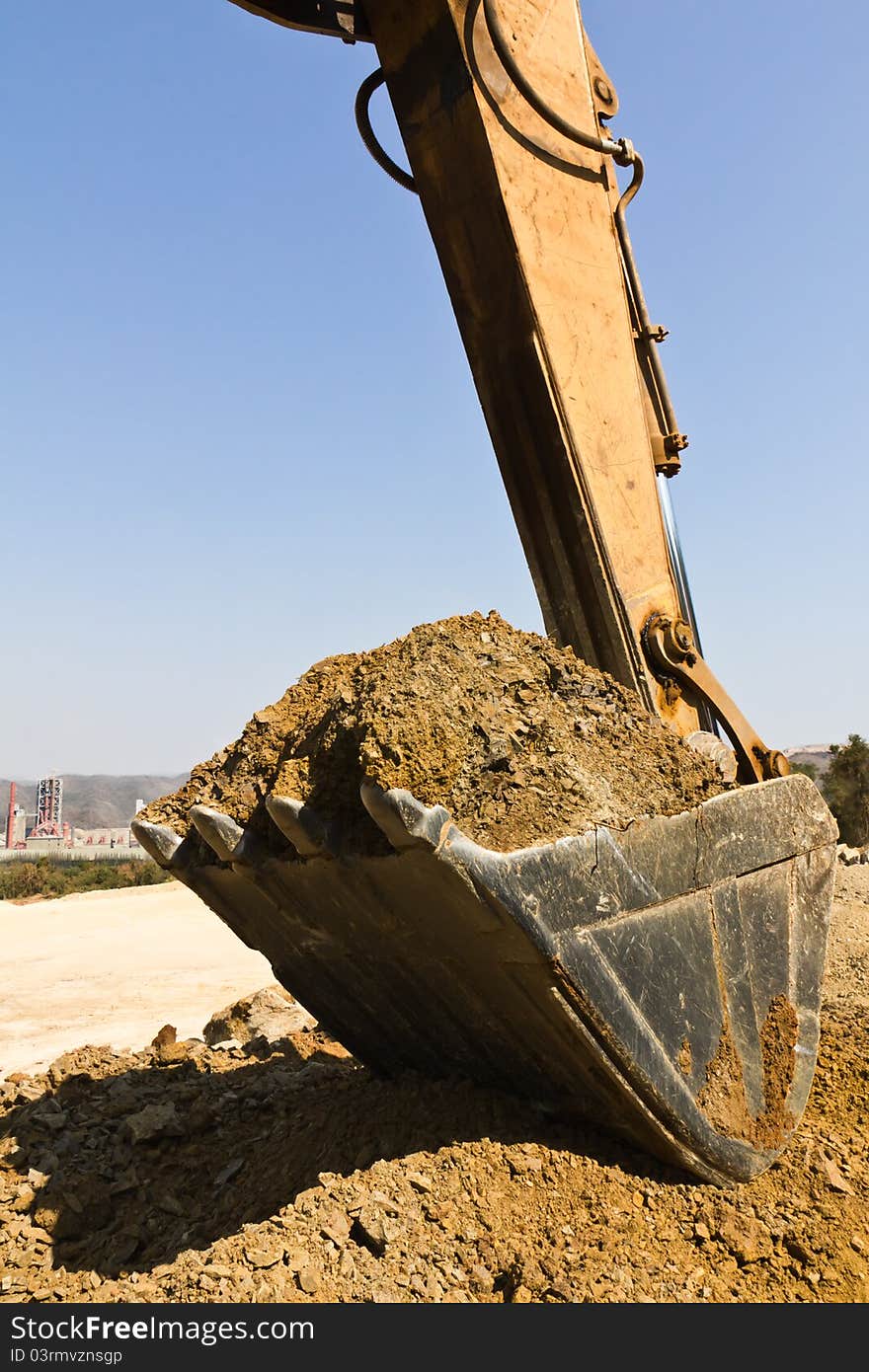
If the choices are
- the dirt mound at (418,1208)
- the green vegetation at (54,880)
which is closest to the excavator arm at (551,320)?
the dirt mound at (418,1208)

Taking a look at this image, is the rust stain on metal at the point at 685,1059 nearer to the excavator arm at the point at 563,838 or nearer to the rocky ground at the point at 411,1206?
the excavator arm at the point at 563,838

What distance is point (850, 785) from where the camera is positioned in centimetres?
2273

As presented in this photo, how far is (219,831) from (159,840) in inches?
15.4

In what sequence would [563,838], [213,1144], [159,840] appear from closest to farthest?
[563,838] → [159,840] → [213,1144]

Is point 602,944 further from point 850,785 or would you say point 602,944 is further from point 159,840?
point 850,785

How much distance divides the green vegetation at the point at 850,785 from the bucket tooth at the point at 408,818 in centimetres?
2150

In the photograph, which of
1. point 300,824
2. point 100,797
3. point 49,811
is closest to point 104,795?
point 100,797

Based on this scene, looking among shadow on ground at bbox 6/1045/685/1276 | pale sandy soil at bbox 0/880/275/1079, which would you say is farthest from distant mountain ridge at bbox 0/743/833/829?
shadow on ground at bbox 6/1045/685/1276

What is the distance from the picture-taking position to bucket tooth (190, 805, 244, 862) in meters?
2.67

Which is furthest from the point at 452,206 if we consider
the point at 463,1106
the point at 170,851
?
the point at 463,1106

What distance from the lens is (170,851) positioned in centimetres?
299

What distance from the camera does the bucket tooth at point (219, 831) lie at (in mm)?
2668

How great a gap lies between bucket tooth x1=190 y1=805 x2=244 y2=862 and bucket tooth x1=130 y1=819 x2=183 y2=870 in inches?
12.5
